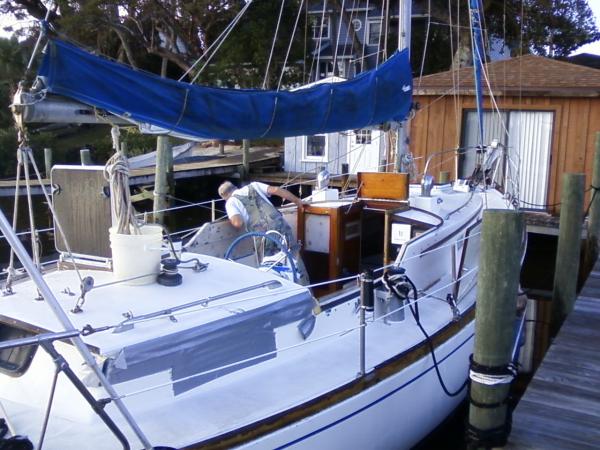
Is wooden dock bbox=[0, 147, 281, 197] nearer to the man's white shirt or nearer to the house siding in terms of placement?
the house siding

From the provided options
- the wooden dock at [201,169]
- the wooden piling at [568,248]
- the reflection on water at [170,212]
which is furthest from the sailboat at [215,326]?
the wooden dock at [201,169]

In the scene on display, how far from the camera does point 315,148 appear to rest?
2155 centimetres

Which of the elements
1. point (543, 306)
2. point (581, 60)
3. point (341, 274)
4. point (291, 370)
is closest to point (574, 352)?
point (341, 274)

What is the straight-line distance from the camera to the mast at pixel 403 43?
7.55m

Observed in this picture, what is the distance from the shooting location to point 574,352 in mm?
5750

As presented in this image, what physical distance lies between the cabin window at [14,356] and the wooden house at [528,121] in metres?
9.05

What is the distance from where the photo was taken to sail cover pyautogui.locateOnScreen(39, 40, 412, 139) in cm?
395

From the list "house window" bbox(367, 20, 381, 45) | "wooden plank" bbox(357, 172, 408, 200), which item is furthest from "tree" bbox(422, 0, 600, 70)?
"wooden plank" bbox(357, 172, 408, 200)

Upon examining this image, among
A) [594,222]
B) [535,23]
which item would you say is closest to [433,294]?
[594,222]

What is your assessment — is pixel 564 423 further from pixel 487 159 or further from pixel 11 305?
pixel 487 159

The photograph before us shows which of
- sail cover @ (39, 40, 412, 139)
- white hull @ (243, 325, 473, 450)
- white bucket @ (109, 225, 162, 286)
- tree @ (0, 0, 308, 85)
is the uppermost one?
tree @ (0, 0, 308, 85)

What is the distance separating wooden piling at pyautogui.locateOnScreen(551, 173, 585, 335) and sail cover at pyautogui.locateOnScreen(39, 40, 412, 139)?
2.40 meters

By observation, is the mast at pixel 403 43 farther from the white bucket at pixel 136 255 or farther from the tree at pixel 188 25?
the tree at pixel 188 25

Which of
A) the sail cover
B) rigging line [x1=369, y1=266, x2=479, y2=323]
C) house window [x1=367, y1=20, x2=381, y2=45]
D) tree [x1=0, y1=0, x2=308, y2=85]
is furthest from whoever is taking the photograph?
house window [x1=367, y1=20, x2=381, y2=45]
